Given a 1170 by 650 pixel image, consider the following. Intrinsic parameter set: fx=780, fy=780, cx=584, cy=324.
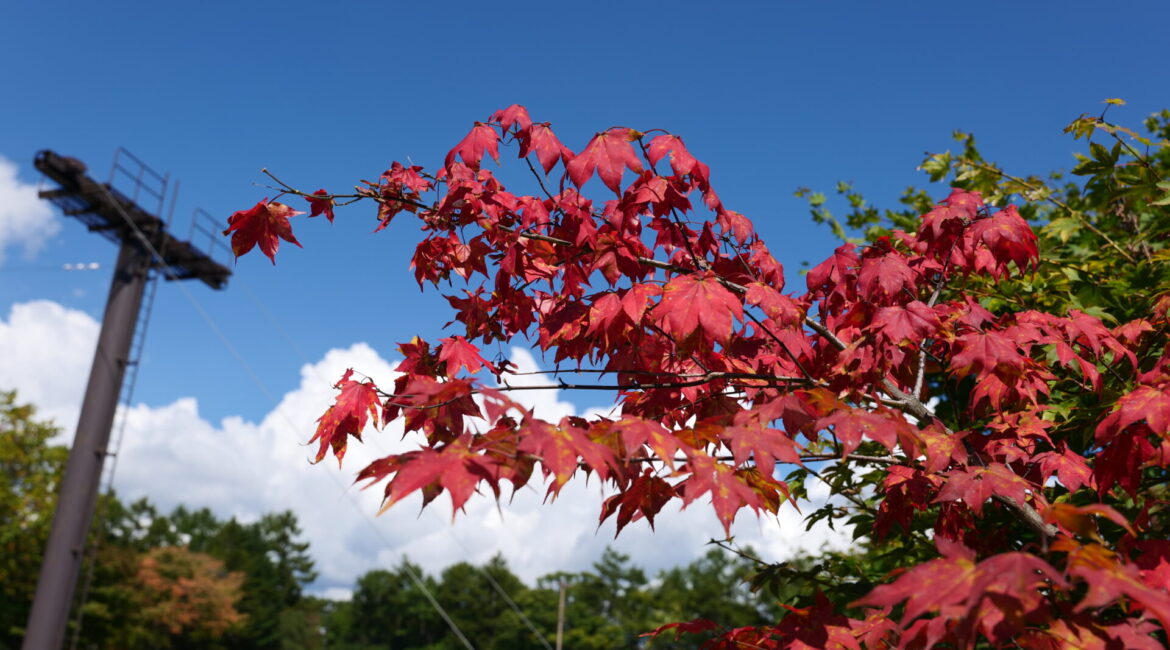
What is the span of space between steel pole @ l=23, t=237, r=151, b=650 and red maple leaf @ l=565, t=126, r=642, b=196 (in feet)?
67.8

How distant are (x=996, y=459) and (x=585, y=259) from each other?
1641 millimetres

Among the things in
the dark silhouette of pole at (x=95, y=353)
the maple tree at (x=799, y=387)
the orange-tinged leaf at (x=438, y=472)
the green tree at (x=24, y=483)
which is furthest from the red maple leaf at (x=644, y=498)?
the green tree at (x=24, y=483)

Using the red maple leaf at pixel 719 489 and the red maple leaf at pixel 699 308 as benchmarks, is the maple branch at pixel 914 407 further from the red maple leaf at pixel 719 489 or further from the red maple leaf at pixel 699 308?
the red maple leaf at pixel 719 489

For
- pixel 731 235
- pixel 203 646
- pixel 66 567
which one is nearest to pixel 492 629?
pixel 203 646

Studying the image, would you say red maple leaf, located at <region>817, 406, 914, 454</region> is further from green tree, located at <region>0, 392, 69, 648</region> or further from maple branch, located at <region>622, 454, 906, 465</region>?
green tree, located at <region>0, 392, 69, 648</region>

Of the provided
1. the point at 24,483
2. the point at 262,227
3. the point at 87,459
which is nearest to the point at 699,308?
the point at 262,227

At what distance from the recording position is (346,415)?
2766 millimetres

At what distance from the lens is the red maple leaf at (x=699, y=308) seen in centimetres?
221

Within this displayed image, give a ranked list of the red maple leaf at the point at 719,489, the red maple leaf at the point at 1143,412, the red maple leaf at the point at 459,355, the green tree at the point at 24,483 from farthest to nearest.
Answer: the green tree at the point at 24,483, the red maple leaf at the point at 459,355, the red maple leaf at the point at 1143,412, the red maple leaf at the point at 719,489

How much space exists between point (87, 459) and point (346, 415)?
20621 millimetres

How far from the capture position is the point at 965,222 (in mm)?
2979

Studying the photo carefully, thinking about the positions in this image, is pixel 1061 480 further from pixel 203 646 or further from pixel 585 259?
pixel 203 646

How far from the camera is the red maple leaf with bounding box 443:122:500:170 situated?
2900 mm

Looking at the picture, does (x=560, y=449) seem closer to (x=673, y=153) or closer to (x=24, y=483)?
(x=673, y=153)
